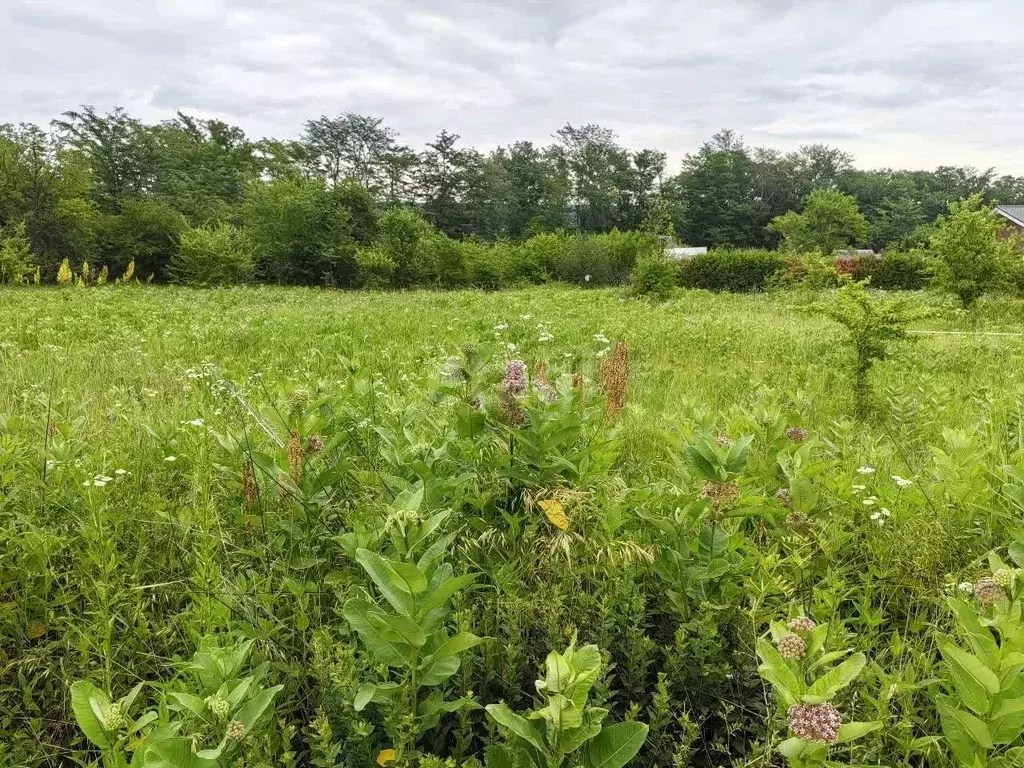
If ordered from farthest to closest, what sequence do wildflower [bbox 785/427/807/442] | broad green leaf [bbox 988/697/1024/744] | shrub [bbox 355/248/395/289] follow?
shrub [bbox 355/248/395/289] → wildflower [bbox 785/427/807/442] → broad green leaf [bbox 988/697/1024/744]

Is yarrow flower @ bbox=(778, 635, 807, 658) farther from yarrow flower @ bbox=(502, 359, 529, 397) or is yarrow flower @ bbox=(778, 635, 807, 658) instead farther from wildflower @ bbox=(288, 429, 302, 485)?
wildflower @ bbox=(288, 429, 302, 485)

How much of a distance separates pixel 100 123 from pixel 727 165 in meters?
58.0

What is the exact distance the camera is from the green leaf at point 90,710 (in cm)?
114

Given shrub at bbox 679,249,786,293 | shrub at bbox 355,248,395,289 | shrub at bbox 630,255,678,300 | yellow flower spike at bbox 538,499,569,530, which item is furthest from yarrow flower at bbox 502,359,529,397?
shrub at bbox 679,249,786,293

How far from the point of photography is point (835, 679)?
1.08m

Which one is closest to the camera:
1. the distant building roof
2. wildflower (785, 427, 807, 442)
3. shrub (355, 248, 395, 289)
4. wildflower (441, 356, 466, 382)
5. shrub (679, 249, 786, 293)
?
wildflower (441, 356, 466, 382)

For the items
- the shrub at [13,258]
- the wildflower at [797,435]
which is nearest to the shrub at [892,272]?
the wildflower at [797,435]

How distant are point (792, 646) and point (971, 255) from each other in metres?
16.4

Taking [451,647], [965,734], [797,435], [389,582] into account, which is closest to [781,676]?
[965,734]

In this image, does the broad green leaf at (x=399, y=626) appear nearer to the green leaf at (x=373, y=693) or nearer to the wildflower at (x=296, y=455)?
the green leaf at (x=373, y=693)

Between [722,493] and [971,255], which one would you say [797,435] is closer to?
[722,493]

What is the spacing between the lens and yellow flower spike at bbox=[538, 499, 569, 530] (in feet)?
6.97

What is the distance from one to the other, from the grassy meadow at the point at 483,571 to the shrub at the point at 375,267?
2798cm

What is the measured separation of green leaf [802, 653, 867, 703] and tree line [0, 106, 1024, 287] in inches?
657
